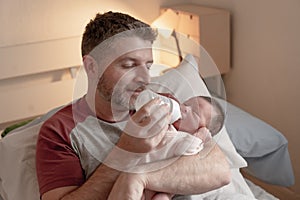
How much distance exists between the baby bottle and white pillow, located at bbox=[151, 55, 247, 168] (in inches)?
4.4

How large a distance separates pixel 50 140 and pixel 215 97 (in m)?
0.49

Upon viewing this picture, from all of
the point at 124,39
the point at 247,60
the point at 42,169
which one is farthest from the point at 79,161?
the point at 247,60

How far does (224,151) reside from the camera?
5.67 feet

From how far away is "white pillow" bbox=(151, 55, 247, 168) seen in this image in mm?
1470

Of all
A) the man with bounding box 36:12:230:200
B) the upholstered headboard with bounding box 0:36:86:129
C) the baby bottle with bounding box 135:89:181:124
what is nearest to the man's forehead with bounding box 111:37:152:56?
the man with bounding box 36:12:230:200

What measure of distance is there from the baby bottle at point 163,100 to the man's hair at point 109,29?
6.3 inches

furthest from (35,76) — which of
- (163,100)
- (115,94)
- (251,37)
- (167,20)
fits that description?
(163,100)

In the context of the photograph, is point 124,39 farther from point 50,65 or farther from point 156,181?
point 50,65

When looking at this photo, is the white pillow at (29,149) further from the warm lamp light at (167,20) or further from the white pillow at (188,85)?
the warm lamp light at (167,20)

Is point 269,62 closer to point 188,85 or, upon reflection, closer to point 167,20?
point 167,20

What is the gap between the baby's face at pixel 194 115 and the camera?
1334mm

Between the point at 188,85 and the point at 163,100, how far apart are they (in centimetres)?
37

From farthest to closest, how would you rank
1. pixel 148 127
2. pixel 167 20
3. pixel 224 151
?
pixel 167 20 → pixel 224 151 → pixel 148 127

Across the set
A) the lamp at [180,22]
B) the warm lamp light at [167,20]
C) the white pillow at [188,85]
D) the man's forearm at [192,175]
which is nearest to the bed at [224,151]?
the white pillow at [188,85]
